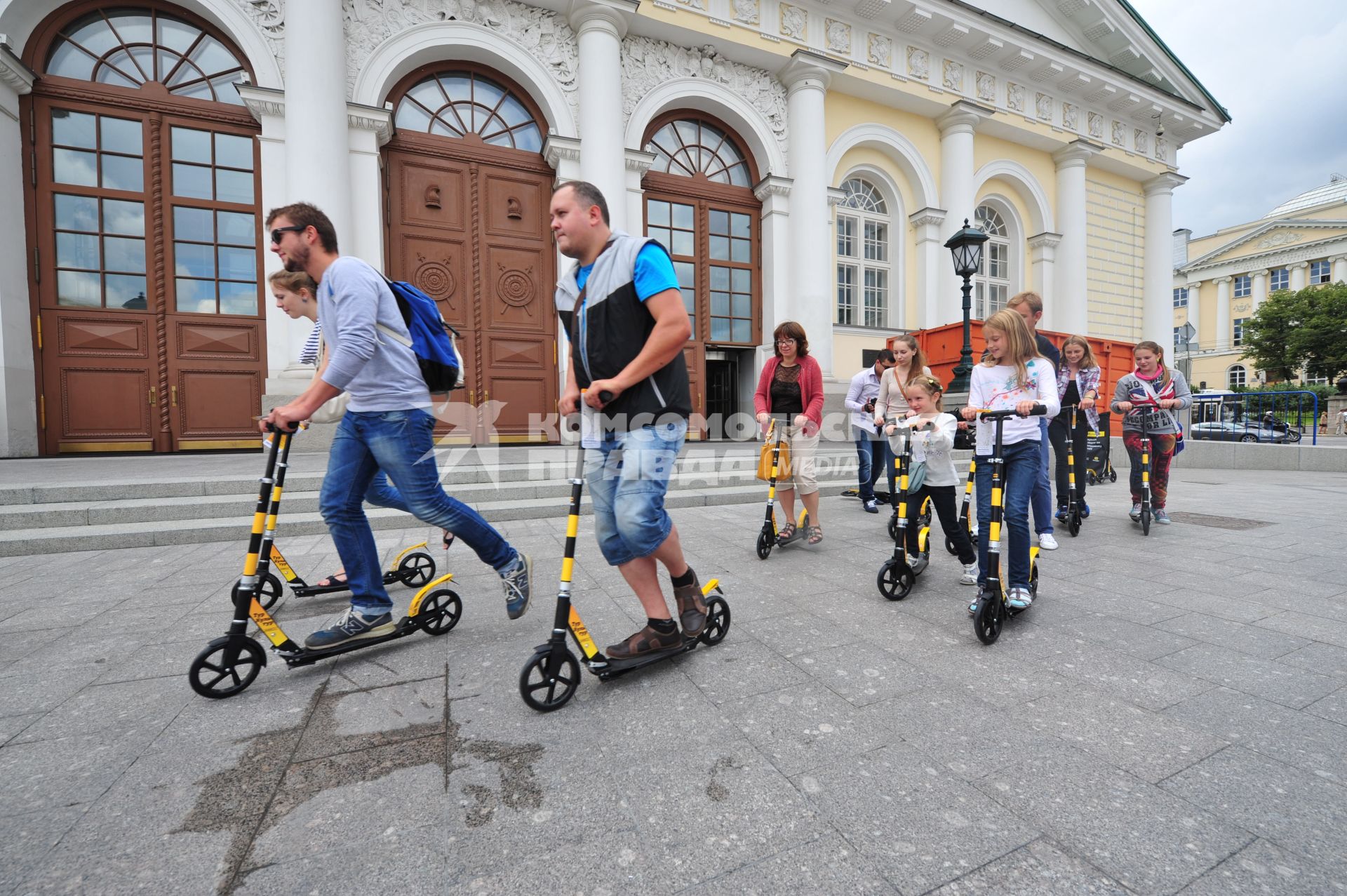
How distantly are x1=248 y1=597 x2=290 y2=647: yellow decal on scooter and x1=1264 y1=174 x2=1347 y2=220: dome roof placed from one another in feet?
265

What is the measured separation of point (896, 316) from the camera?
47.7ft

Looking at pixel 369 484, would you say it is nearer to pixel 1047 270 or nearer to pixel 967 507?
pixel 967 507

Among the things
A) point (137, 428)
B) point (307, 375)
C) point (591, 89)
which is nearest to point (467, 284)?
point (307, 375)

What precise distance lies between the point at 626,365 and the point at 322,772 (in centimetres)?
170

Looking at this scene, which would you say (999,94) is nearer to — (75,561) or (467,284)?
(467,284)

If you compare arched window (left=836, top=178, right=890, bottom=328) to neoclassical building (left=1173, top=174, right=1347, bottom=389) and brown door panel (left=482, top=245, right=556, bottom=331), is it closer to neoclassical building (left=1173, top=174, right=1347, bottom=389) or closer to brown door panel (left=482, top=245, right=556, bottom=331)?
brown door panel (left=482, top=245, right=556, bottom=331)

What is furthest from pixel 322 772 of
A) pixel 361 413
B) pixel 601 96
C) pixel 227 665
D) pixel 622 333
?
pixel 601 96

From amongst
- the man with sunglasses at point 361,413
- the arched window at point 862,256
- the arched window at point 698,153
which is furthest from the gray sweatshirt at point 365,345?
the arched window at point 862,256

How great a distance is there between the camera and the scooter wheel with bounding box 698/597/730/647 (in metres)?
2.85

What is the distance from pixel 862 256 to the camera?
47.1 feet

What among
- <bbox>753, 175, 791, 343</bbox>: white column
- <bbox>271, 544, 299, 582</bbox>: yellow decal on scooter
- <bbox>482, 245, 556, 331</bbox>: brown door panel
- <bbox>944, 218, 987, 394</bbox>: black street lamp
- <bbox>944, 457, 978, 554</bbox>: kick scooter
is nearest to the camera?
<bbox>271, 544, 299, 582</bbox>: yellow decal on scooter

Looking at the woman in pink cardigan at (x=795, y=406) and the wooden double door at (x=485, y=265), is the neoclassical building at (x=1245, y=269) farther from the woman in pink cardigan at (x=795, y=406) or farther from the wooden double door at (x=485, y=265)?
the woman in pink cardigan at (x=795, y=406)

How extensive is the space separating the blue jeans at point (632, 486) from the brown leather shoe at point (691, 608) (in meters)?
0.32

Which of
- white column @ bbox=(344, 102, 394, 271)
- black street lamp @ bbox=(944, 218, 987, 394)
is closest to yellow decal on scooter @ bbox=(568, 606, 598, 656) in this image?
black street lamp @ bbox=(944, 218, 987, 394)
